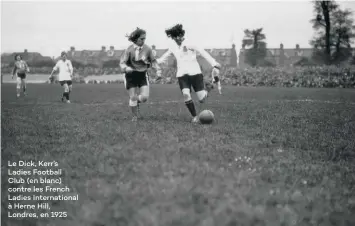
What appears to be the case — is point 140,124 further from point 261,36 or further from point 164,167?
point 261,36

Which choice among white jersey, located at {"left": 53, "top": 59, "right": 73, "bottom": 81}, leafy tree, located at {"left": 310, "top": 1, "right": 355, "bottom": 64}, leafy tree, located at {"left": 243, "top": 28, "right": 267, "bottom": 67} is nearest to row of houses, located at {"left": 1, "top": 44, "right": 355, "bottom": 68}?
leafy tree, located at {"left": 243, "top": 28, "right": 267, "bottom": 67}

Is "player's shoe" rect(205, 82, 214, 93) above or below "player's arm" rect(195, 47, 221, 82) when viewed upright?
below

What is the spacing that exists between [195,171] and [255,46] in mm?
73711

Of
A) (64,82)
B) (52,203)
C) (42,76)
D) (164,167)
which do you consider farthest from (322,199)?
(42,76)

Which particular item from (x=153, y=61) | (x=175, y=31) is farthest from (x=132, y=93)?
(x=175, y=31)

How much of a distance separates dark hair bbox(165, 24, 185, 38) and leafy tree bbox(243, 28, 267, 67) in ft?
217

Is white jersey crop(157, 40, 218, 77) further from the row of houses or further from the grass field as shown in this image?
the row of houses

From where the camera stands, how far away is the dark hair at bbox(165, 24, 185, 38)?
8789mm

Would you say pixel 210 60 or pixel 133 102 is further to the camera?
pixel 133 102

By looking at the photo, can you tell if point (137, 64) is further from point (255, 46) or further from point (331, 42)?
point (255, 46)

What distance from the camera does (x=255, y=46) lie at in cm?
7550

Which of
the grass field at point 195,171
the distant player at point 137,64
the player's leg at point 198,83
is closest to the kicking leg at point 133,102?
the distant player at point 137,64

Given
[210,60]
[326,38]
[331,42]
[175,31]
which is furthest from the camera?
[331,42]

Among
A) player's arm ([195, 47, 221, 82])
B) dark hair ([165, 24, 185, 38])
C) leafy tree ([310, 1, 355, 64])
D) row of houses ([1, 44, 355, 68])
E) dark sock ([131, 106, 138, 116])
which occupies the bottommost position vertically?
dark sock ([131, 106, 138, 116])
